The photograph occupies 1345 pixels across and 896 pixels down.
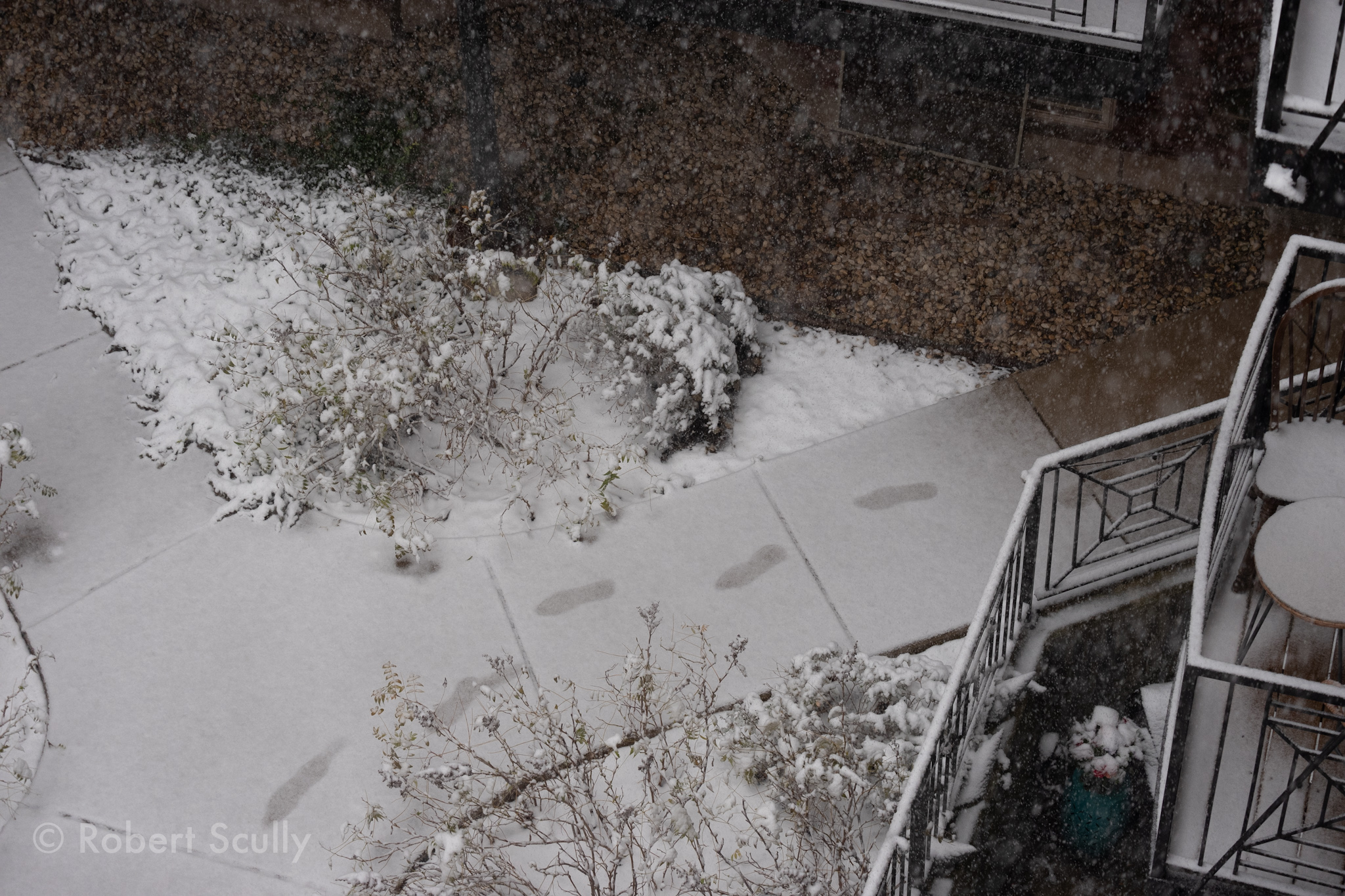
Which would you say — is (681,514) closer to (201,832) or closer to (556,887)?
(556,887)

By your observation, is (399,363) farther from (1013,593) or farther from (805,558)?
(1013,593)

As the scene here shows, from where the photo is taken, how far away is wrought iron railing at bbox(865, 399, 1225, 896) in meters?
4.38

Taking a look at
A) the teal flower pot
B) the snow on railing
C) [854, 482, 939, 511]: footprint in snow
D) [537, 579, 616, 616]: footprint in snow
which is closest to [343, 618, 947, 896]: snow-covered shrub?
[537, 579, 616, 616]: footprint in snow

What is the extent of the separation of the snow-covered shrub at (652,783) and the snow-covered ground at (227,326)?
59.9 inches

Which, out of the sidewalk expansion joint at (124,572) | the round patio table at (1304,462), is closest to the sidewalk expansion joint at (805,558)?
the round patio table at (1304,462)

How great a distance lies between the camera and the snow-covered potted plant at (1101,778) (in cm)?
525

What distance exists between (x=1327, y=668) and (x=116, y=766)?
19.3 feet

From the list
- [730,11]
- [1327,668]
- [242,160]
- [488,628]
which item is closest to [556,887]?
[488,628]

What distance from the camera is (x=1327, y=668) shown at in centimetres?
442

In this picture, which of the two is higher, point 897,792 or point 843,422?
point 843,422

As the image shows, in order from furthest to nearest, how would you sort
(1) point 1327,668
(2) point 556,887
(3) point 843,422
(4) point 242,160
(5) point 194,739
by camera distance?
(4) point 242,160, (3) point 843,422, (5) point 194,739, (2) point 556,887, (1) point 1327,668

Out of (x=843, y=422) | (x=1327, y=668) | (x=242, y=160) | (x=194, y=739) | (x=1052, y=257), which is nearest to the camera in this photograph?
(x=1327, y=668)

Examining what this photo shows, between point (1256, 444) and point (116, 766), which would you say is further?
point (116, 766)

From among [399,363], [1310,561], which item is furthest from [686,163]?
[1310,561]
